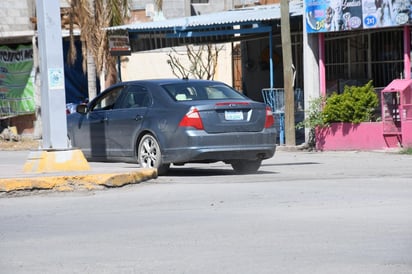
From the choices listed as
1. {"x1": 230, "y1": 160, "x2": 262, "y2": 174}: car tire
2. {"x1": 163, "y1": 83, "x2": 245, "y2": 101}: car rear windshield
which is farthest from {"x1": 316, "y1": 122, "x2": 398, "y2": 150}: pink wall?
{"x1": 163, "y1": 83, "x2": 245, "y2": 101}: car rear windshield

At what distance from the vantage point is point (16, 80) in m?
29.8

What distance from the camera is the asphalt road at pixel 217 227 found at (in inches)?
279

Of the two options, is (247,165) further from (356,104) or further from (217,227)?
(356,104)

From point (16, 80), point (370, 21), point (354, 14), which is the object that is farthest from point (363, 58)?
point (16, 80)

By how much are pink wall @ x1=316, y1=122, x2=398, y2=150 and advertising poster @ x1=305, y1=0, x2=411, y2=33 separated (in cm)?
216

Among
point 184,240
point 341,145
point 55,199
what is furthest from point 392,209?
point 341,145

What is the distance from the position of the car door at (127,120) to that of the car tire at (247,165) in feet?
5.40

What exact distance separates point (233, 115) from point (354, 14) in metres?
7.27

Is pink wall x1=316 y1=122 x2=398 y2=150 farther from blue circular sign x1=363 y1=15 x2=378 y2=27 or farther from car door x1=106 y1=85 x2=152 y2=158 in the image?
car door x1=106 y1=85 x2=152 y2=158

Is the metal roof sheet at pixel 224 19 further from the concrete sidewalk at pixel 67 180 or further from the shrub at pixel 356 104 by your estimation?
the concrete sidewalk at pixel 67 180

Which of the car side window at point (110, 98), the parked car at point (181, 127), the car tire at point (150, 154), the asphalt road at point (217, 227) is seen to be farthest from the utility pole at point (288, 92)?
the asphalt road at point (217, 227)

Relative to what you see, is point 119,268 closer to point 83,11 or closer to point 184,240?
point 184,240

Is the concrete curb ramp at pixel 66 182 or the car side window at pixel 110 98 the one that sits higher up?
the car side window at pixel 110 98

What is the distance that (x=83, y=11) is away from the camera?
24.3 metres
